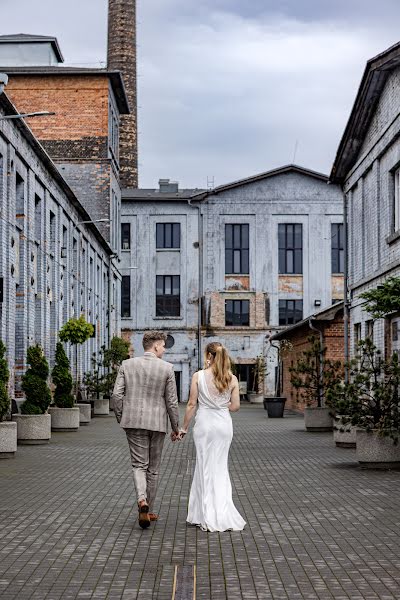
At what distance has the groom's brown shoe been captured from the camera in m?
9.84

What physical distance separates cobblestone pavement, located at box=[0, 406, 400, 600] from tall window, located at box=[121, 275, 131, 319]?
4334 cm

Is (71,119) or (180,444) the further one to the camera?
(71,119)

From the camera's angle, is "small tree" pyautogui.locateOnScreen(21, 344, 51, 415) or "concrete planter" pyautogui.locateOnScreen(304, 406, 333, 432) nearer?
"small tree" pyautogui.locateOnScreen(21, 344, 51, 415)

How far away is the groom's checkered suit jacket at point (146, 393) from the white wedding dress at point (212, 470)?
12.2 inches

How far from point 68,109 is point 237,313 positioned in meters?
17.2

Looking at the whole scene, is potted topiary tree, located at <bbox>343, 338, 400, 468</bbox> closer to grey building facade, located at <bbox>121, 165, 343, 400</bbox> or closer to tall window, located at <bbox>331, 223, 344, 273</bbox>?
grey building facade, located at <bbox>121, 165, 343, 400</bbox>

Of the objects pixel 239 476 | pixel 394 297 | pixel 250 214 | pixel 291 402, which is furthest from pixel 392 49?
pixel 250 214

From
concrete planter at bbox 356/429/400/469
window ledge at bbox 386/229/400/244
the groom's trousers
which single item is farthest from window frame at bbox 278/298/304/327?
A: the groom's trousers

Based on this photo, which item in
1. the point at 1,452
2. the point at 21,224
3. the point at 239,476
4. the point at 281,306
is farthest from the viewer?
the point at 281,306

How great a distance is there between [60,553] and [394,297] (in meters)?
9.61

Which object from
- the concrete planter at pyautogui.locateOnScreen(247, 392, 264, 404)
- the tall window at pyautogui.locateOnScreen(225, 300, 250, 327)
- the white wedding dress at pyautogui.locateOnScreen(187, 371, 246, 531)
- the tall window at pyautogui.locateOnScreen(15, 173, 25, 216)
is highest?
the tall window at pyautogui.locateOnScreen(15, 173, 25, 216)

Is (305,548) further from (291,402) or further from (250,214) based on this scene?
(250,214)

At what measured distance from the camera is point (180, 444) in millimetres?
21781

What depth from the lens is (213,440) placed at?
34.3 ft
